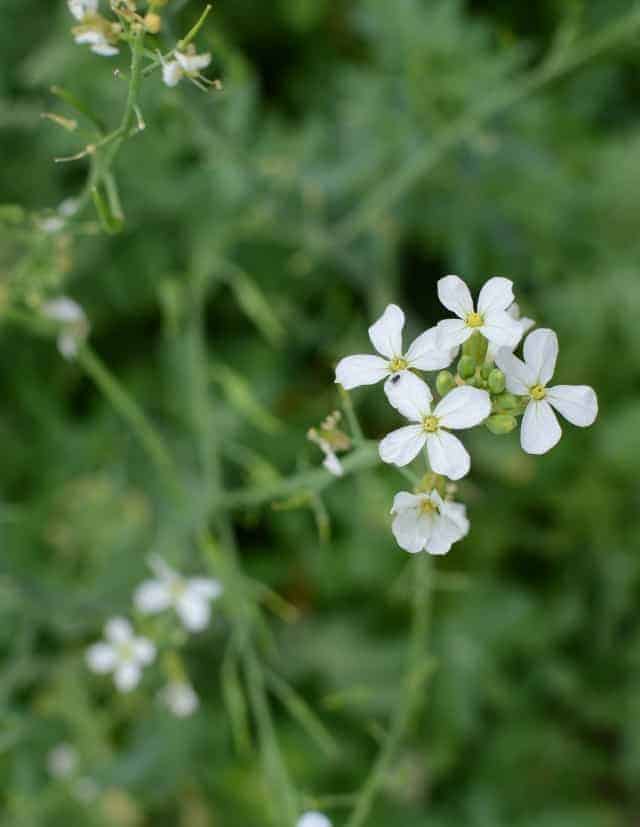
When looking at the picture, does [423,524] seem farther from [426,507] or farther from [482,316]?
[482,316]

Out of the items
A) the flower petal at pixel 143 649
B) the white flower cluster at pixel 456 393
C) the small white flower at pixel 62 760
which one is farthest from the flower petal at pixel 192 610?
the white flower cluster at pixel 456 393

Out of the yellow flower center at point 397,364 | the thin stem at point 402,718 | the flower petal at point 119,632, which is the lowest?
the thin stem at point 402,718

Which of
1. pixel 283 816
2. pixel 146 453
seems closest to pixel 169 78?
pixel 283 816

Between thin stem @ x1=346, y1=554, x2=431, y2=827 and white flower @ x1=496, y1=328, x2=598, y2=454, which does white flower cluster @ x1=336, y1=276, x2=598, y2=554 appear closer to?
white flower @ x1=496, y1=328, x2=598, y2=454

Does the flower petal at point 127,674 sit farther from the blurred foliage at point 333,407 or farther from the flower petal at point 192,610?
the blurred foliage at point 333,407

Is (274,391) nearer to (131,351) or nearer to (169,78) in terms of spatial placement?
(131,351)

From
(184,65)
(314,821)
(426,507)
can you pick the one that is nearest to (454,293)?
(426,507)

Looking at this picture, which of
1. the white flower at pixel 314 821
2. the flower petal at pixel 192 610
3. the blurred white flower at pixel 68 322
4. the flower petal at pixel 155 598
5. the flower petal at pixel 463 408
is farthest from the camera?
the flower petal at pixel 155 598
